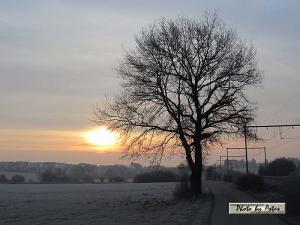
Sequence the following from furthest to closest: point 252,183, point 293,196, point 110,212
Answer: point 252,183 < point 110,212 < point 293,196

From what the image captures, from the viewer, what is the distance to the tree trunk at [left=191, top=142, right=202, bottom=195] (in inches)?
1906

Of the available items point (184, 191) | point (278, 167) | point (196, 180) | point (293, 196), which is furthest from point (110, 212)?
point (278, 167)

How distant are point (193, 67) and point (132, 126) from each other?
7251mm

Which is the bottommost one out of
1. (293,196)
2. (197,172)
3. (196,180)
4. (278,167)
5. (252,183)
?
(293,196)

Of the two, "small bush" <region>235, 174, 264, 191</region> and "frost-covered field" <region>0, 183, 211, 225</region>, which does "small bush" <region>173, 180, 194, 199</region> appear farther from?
"small bush" <region>235, 174, 264, 191</region>

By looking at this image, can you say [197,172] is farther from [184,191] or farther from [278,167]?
[278,167]

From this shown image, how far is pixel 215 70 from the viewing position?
47719mm

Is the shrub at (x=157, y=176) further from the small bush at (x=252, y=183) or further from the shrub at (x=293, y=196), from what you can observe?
the shrub at (x=293, y=196)

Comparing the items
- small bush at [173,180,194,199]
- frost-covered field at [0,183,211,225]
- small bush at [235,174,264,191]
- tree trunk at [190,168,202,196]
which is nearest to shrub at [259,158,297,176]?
small bush at [235,174,264,191]

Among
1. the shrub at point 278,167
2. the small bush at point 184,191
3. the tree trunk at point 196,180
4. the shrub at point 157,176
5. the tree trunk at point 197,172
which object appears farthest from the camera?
the shrub at point 157,176

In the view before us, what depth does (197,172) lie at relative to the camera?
48.9 meters

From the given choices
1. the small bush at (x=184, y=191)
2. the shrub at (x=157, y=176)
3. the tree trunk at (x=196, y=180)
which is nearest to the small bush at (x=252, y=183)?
the small bush at (x=184, y=191)

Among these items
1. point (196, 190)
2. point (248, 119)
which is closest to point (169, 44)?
point (248, 119)

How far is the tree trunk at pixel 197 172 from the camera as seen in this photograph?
159 feet
